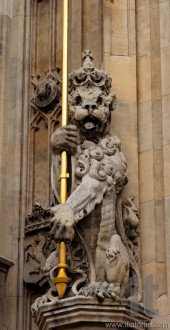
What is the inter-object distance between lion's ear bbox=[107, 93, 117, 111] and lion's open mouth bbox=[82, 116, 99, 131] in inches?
8.5

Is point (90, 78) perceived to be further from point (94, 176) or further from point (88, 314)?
point (88, 314)

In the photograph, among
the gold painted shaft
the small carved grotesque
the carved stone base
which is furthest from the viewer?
the small carved grotesque

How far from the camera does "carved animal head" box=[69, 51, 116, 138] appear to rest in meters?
9.29

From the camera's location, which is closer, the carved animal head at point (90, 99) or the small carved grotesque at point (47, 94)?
the carved animal head at point (90, 99)

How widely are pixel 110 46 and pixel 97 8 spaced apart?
676 millimetres

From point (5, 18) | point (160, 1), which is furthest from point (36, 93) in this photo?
point (160, 1)

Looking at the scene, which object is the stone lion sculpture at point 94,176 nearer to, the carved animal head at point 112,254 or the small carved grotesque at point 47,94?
the carved animal head at point 112,254

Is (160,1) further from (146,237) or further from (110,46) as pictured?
(146,237)

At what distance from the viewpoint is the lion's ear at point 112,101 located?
9.42 metres

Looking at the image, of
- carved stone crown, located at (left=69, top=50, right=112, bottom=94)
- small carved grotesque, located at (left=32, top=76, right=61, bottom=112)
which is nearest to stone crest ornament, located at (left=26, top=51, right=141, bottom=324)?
carved stone crown, located at (left=69, top=50, right=112, bottom=94)

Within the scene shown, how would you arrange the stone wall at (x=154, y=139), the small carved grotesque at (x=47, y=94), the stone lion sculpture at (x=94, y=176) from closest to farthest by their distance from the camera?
1. the stone lion sculpture at (x=94, y=176)
2. the stone wall at (x=154, y=139)
3. the small carved grotesque at (x=47, y=94)

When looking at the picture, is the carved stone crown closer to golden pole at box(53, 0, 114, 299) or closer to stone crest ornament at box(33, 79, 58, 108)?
golden pole at box(53, 0, 114, 299)

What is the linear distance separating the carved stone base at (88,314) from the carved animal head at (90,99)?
5.19 ft

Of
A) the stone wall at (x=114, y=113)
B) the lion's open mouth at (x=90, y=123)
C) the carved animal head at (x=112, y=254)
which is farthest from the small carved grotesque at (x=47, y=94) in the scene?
the carved animal head at (x=112, y=254)
